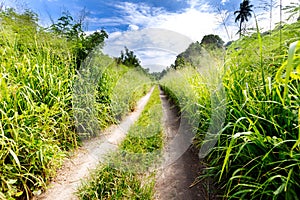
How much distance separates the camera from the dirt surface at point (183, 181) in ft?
6.69

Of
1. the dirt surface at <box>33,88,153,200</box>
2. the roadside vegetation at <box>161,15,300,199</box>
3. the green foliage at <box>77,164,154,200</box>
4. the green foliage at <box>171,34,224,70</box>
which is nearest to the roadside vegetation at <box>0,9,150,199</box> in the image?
the dirt surface at <box>33,88,153,200</box>

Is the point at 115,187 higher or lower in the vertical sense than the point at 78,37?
lower

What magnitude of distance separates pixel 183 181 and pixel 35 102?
2100 mm

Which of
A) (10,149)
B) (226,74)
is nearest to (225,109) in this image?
(226,74)

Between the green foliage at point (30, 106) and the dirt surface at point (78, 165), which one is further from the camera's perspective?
the dirt surface at point (78, 165)

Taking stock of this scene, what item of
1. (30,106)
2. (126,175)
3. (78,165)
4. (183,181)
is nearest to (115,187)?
(126,175)

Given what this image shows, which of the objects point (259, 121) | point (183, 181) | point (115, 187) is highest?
point (259, 121)

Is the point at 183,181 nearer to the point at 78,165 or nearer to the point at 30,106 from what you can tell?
the point at 78,165

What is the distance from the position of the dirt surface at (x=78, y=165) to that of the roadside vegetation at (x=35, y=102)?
0.13 meters

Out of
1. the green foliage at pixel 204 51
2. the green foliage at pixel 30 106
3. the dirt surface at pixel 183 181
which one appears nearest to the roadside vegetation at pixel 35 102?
the green foliage at pixel 30 106

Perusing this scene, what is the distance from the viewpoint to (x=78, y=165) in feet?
9.16

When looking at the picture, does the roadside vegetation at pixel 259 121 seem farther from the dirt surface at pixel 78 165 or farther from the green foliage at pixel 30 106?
the green foliage at pixel 30 106

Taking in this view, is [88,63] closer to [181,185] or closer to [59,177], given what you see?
[59,177]

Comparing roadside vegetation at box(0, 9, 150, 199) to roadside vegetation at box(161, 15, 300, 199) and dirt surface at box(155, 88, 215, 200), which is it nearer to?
dirt surface at box(155, 88, 215, 200)
